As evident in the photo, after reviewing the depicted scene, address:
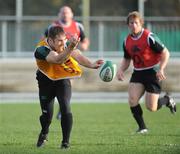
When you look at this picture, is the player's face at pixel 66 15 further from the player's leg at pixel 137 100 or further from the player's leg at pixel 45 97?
the player's leg at pixel 45 97

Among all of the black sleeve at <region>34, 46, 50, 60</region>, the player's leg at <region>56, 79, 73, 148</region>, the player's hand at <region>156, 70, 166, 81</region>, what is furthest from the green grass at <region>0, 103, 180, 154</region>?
the black sleeve at <region>34, 46, 50, 60</region>

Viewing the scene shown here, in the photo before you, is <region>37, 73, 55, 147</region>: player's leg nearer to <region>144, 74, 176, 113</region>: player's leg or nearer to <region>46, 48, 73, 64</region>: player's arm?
<region>46, 48, 73, 64</region>: player's arm

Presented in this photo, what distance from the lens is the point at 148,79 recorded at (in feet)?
40.5

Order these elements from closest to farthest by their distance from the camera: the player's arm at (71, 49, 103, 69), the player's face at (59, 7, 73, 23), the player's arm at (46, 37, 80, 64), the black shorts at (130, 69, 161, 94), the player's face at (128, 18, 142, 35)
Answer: the player's arm at (46, 37, 80, 64)
the player's arm at (71, 49, 103, 69)
the player's face at (128, 18, 142, 35)
the black shorts at (130, 69, 161, 94)
the player's face at (59, 7, 73, 23)

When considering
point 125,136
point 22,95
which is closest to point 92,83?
point 22,95

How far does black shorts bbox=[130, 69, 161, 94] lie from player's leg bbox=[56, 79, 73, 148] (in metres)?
2.43

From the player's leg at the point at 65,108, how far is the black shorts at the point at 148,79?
2.43 m

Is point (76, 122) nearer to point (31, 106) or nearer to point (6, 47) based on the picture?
point (31, 106)

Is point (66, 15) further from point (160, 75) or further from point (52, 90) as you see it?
point (52, 90)

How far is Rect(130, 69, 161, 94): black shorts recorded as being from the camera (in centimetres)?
1236

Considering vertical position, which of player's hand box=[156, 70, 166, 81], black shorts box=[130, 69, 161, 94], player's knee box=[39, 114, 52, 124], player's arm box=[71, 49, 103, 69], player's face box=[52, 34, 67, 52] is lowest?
player's knee box=[39, 114, 52, 124]

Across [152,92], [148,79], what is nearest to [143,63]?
[148,79]

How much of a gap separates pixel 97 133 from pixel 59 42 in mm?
2603

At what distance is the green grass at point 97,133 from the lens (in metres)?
9.86
